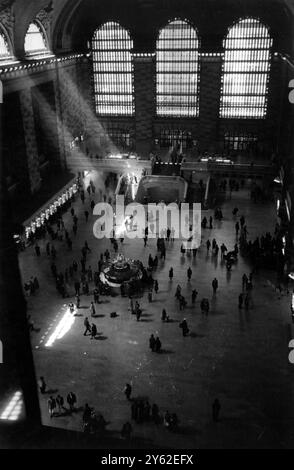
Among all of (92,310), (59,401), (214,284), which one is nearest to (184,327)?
(214,284)

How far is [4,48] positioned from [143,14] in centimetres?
1344

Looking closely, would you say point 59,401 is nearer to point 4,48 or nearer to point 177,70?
point 4,48

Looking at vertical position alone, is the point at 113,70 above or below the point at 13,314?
above

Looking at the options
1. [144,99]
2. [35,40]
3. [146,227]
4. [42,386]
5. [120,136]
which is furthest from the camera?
[120,136]

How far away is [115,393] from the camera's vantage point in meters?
14.0

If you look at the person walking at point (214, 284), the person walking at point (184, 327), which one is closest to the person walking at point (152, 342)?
the person walking at point (184, 327)

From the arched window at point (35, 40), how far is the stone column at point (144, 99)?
8.10m

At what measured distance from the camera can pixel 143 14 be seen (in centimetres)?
3331

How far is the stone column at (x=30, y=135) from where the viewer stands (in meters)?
25.8

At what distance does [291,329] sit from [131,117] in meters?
25.6

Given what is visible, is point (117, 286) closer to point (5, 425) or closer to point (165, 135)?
point (5, 425)

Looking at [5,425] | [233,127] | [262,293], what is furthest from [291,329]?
[233,127]

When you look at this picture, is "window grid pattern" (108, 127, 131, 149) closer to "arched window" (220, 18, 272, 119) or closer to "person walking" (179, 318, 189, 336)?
"arched window" (220, 18, 272, 119)

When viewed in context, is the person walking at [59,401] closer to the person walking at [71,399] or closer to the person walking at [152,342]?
the person walking at [71,399]
